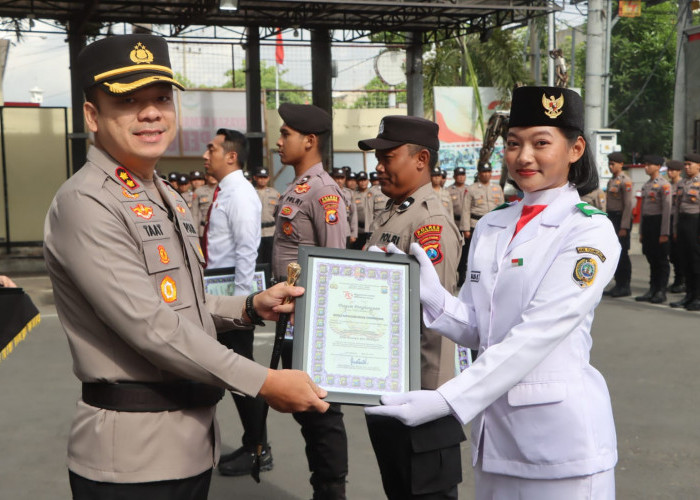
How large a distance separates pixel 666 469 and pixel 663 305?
644 centimetres

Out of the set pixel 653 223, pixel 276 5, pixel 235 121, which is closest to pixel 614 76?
pixel 235 121

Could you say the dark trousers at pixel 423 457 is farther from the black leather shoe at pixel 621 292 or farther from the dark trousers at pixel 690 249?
the black leather shoe at pixel 621 292

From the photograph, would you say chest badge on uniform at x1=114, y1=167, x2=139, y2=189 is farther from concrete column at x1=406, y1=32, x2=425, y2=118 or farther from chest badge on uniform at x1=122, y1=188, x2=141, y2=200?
concrete column at x1=406, y1=32, x2=425, y2=118

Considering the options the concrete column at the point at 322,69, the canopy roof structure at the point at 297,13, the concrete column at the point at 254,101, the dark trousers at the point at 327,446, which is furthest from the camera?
the concrete column at the point at 322,69

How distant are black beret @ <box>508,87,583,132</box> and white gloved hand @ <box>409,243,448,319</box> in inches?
20.8

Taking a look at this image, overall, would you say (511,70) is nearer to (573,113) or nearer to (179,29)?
(179,29)

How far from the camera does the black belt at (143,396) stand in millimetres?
2027

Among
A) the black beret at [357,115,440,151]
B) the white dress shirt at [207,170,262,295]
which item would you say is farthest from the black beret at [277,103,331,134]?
the black beret at [357,115,440,151]

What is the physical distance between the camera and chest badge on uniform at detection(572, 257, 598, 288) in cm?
207

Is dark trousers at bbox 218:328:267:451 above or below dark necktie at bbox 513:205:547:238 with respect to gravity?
below

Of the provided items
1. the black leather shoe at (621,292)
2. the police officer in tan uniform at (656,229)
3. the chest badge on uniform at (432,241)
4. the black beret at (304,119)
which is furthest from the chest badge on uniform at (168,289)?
the black leather shoe at (621,292)

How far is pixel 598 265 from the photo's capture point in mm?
2086

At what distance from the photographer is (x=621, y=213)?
12062 mm

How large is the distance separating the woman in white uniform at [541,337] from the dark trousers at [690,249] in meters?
8.81
